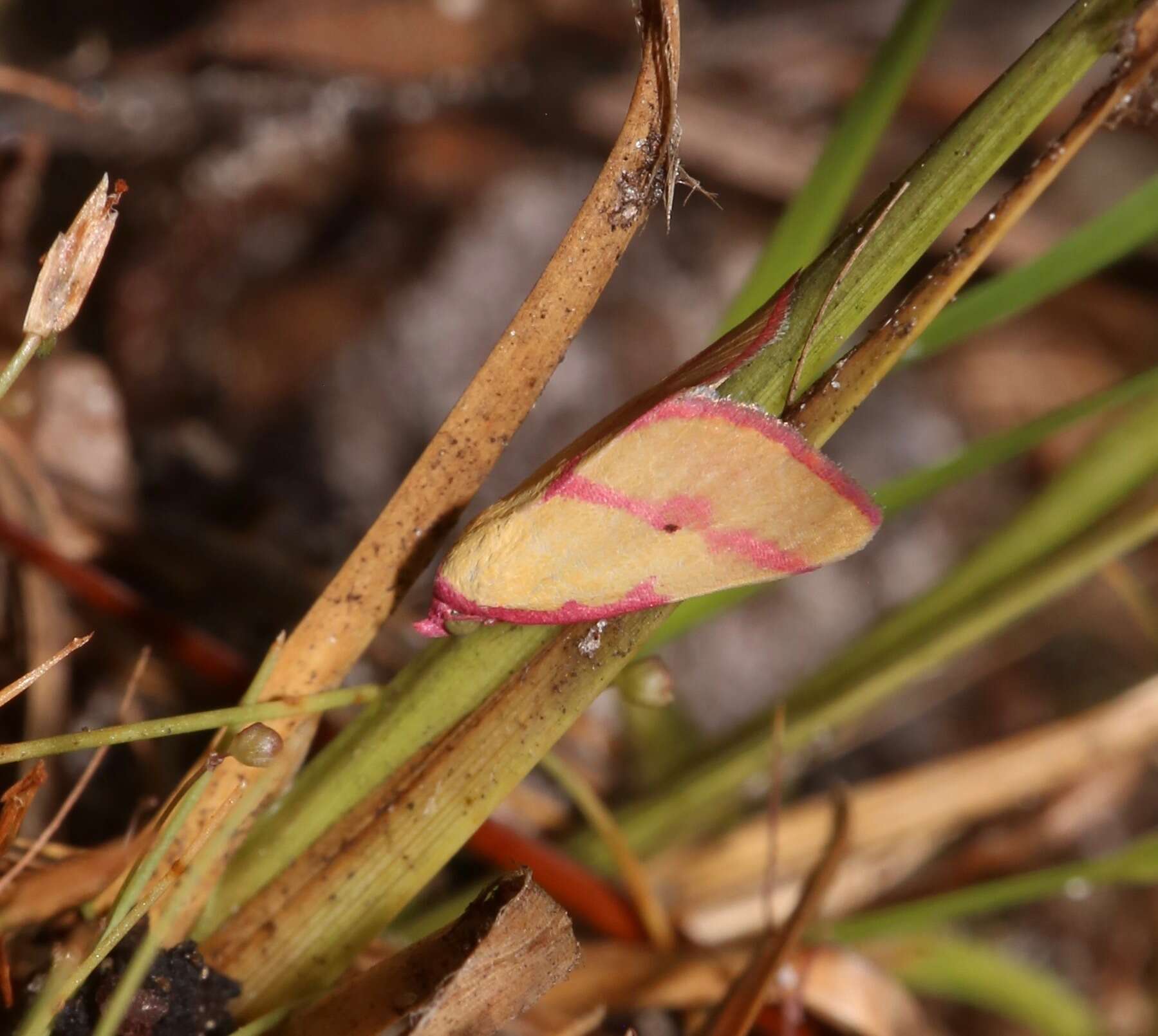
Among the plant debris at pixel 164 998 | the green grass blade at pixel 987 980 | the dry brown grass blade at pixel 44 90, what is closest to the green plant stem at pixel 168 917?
the plant debris at pixel 164 998

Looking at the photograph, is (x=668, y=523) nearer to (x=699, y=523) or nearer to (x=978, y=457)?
(x=699, y=523)

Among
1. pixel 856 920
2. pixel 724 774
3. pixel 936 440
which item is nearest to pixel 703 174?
pixel 936 440

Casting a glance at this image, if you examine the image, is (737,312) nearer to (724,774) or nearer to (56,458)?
(724,774)

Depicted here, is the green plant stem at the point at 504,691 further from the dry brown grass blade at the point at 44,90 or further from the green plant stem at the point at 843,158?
the dry brown grass blade at the point at 44,90

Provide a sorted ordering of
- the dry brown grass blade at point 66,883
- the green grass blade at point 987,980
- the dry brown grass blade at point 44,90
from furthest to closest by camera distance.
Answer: the green grass blade at point 987,980, the dry brown grass blade at point 44,90, the dry brown grass blade at point 66,883

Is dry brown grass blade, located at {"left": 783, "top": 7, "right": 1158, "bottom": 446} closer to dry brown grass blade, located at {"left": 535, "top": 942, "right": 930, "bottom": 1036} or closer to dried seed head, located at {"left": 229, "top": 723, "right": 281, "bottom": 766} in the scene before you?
dried seed head, located at {"left": 229, "top": 723, "right": 281, "bottom": 766}

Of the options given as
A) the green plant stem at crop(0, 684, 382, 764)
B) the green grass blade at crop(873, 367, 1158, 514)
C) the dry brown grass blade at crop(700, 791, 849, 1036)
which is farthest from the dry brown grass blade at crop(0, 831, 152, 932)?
the green grass blade at crop(873, 367, 1158, 514)

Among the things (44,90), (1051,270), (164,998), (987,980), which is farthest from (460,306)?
(987,980)
